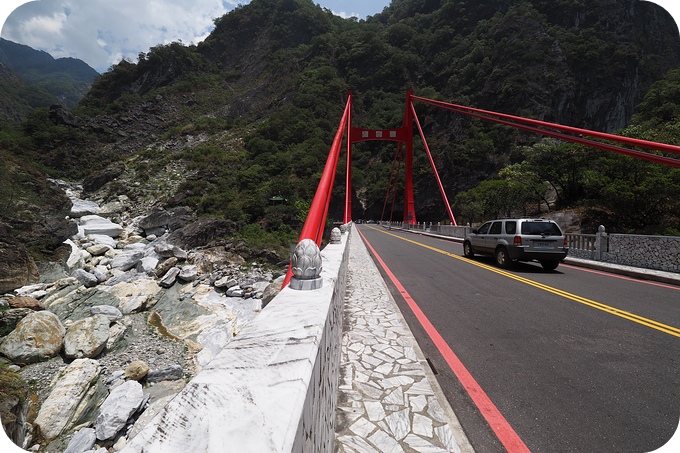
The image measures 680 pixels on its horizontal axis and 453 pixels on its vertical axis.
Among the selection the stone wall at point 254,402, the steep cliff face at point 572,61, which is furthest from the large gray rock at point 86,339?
the steep cliff face at point 572,61

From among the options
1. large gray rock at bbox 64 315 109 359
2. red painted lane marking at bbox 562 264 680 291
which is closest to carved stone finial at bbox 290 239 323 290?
red painted lane marking at bbox 562 264 680 291

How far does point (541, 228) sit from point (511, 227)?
78 centimetres

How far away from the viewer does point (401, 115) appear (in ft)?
244

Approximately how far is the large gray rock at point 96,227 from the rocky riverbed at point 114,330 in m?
2.23

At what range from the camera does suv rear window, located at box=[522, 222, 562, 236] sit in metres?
8.60

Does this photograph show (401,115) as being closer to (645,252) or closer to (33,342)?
(645,252)

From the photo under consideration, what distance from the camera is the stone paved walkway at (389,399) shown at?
7.11 ft

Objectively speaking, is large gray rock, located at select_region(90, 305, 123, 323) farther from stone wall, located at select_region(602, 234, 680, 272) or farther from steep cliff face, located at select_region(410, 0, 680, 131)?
steep cliff face, located at select_region(410, 0, 680, 131)

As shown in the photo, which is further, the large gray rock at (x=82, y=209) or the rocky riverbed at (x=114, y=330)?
the large gray rock at (x=82, y=209)

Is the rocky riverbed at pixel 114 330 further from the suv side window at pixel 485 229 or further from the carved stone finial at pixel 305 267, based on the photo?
the suv side window at pixel 485 229

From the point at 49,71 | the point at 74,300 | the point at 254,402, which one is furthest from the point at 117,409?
the point at 49,71

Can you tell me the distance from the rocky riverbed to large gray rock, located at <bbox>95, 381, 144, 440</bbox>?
23mm

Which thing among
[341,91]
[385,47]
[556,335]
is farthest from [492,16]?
[556,335]

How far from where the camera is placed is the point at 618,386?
2801 mm
